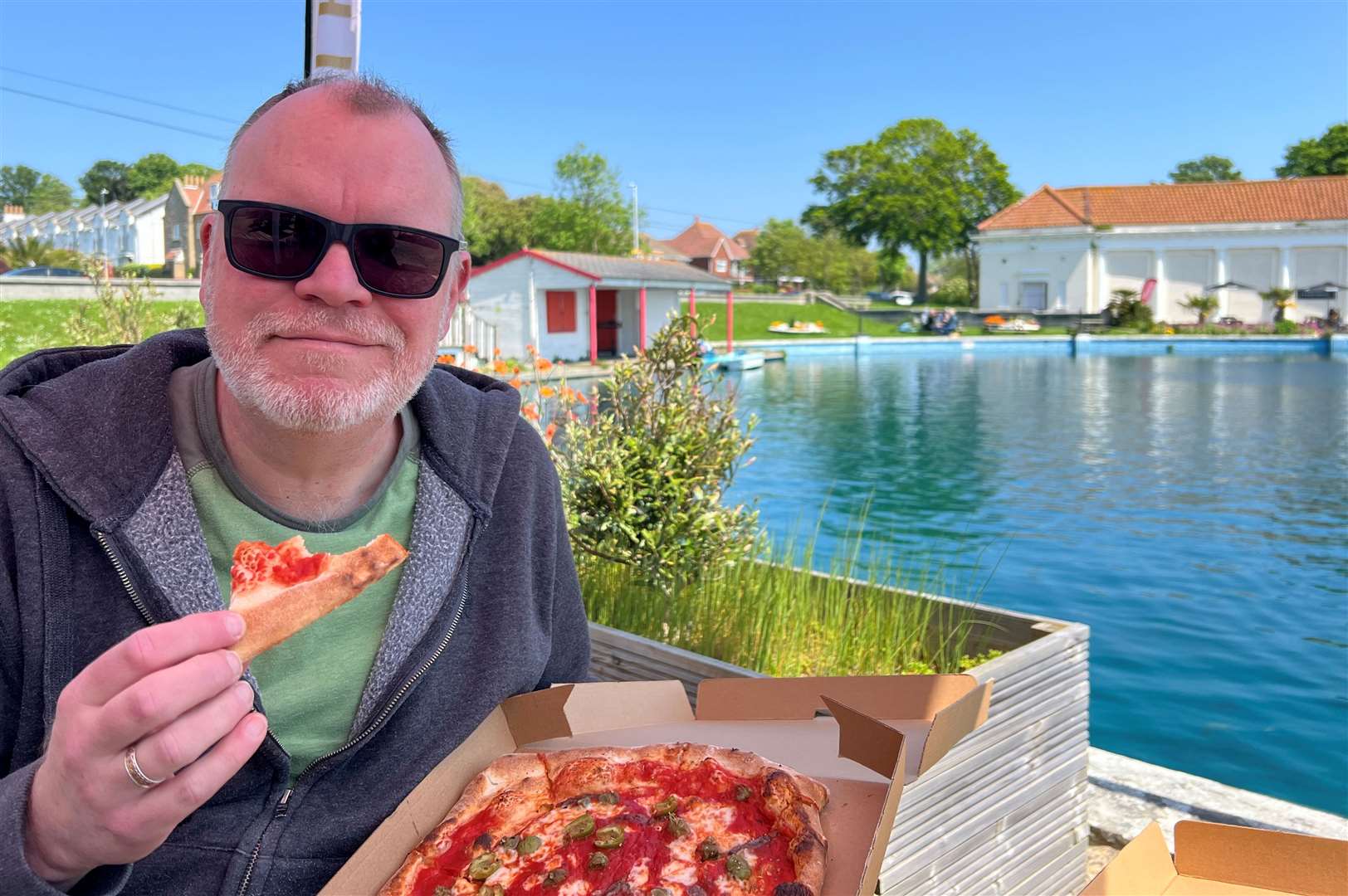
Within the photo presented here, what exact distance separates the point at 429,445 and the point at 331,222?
1.69 feet

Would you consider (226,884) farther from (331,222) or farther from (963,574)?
(963,574)

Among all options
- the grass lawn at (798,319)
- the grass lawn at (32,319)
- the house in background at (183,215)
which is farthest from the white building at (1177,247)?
the house in background at (183,215)

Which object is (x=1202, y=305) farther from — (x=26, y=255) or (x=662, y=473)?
(x=26, y=255)

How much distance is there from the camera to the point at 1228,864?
1.18 m

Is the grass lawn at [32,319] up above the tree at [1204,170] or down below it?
below

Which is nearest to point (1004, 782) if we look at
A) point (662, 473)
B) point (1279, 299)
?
point (662, 473)

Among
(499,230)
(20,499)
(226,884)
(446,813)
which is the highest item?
(499,230)

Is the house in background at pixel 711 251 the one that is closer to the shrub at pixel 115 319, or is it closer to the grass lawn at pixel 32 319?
the grass lawn at pixel 32 319

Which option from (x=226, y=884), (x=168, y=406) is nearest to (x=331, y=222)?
(x=168, y=406)

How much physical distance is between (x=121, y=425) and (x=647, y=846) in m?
1.11

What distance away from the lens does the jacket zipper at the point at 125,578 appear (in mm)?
1581

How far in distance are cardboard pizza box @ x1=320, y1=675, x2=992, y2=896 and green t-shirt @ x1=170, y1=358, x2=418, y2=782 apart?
1.20ft

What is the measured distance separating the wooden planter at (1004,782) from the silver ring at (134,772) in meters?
1.83

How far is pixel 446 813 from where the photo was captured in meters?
1.44
